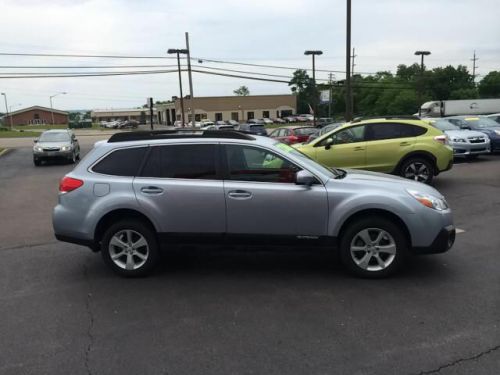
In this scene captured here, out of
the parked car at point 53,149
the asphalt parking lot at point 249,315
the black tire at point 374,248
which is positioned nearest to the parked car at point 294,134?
the parked car at point 53,149

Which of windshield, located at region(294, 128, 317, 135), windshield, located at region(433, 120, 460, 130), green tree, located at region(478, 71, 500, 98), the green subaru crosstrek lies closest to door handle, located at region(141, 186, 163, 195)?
the green subaru crosstrek

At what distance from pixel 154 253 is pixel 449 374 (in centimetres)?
320

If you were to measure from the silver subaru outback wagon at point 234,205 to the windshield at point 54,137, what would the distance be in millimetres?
17329

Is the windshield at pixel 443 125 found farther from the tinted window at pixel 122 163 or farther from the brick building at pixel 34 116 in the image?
the brick building at pixel 34 116

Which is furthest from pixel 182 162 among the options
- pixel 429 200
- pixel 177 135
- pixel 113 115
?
pixel 113 115

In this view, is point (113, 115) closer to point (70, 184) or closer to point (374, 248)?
point (70, 184)

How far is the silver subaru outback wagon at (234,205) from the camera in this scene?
16.9 feet

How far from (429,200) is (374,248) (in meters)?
0.77

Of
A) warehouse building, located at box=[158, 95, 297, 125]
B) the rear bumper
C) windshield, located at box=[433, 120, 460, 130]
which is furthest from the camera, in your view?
warehouse building, located at box=[158, 95, 297, 125]

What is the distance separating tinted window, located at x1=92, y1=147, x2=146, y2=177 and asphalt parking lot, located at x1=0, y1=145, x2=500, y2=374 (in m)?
1.20

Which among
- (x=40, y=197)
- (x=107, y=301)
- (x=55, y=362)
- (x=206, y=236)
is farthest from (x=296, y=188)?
(x=40, y=197)

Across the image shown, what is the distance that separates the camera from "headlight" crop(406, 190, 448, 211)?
5.15 metres

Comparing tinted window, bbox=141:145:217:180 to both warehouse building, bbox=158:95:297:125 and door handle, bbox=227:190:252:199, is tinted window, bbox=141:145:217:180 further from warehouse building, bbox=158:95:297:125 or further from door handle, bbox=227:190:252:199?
warehouse building, bbox=158:95:297:125

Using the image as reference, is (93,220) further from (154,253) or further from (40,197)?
(40,197)
